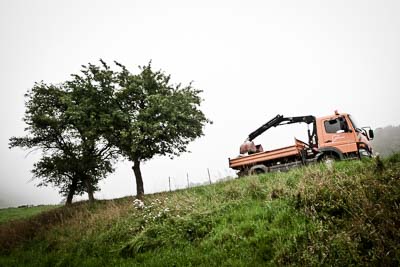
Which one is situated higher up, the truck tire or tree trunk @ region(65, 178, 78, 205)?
tree trunk @ region(65, 178, 78, 205)

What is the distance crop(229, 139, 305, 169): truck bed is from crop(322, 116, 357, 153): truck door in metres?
1.48

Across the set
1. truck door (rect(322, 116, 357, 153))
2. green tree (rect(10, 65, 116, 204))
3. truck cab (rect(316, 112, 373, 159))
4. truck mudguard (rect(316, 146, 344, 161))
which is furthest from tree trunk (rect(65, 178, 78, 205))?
truck door (rect(322, 116, 357, 153))

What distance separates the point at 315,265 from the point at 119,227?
24.7ft

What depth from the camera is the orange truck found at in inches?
528

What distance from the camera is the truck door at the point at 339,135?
13.4m

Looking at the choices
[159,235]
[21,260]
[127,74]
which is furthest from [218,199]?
[127,74]

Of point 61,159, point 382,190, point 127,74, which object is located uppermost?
point 127,74

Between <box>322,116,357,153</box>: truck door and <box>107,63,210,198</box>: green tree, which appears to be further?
<box>107,63,210,198</box>: green tree

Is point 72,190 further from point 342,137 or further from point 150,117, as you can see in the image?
point 342,137

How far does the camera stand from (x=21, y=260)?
9.48 meters

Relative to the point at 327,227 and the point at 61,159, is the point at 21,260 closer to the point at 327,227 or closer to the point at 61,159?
the point at 327,227

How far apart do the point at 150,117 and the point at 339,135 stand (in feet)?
44.2

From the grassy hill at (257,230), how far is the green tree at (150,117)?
9132 millimetres

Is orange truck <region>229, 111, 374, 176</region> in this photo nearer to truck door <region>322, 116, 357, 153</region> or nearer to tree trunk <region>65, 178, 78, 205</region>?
truck door <region>322, 116, 357, 153</region>
